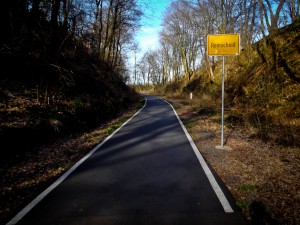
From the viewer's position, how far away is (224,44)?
7809mm

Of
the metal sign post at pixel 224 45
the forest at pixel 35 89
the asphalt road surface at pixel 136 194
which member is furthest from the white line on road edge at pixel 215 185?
the forest at pixel 35 89

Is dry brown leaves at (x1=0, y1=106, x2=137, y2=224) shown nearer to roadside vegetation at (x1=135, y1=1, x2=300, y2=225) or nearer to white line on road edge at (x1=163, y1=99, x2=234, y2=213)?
white line on road edge at (x1=163, y1=99, x2=234, y2=213)

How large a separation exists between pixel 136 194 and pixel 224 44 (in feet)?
18.3

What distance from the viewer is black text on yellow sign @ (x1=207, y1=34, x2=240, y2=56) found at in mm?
7742

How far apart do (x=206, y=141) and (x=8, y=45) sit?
29.2 feet

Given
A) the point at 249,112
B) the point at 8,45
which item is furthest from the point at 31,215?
the point at 249,112

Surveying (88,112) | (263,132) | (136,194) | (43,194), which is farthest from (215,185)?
(88,112)

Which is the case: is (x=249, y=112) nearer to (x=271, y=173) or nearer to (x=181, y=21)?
(x=271, y=173)

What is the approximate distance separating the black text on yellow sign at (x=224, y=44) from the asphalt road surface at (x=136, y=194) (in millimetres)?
3350

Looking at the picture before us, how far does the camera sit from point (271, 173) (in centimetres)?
557

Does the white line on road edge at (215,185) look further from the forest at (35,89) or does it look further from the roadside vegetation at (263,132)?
the forest at (35,89)

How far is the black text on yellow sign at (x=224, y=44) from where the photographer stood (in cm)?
774

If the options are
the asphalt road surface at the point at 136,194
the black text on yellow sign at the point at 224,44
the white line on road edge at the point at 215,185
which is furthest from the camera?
the black text on yellow sign at the point at 224,44

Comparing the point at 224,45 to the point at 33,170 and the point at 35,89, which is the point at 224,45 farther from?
the point at 35,89
